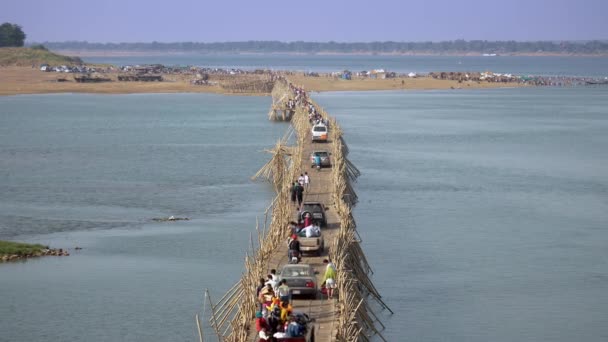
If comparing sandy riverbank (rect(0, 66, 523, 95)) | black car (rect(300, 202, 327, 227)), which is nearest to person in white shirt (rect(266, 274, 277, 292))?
black car (rect(300, 202, 327, 227))

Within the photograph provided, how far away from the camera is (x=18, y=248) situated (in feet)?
148

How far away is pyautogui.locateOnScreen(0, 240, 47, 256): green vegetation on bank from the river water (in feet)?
3.38

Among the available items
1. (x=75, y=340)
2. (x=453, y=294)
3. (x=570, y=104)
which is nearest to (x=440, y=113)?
(x=570, y=104)

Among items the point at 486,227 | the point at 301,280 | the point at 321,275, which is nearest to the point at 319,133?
the point at 486,227

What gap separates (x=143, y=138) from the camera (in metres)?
94.2

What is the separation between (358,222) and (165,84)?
124070mm

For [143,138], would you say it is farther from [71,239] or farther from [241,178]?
[71,239]

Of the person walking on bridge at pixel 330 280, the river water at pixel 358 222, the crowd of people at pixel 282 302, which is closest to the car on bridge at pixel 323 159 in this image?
the river water at pixel 358 222

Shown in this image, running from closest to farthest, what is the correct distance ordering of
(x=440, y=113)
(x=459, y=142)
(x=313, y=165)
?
(x=313, y=165) < (x=459, y=142) < (x=440, y=113)

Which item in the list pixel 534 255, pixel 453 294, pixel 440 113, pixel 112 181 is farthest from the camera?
pixel 440 113

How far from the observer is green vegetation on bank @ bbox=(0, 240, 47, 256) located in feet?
147

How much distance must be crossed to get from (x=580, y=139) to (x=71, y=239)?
200 ft

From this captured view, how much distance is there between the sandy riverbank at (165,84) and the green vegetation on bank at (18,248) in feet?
361

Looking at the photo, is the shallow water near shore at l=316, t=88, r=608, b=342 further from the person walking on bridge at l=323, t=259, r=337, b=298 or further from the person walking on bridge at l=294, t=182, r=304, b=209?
the person walking on bridge at l=323, t=259, r=337, b=298
